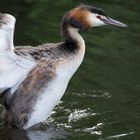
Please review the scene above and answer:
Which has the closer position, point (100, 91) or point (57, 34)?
point (100, 91)

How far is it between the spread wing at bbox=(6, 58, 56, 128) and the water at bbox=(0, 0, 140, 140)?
0.23 m

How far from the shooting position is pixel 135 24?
15281mm

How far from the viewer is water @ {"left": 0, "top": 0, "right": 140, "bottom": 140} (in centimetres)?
1007

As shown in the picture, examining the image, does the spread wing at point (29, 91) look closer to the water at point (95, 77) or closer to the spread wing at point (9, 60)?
the spread wing at point (9, 60)

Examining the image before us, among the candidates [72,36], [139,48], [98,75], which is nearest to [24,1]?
[139,48]

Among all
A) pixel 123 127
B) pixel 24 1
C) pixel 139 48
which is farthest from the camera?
pixel 24 1

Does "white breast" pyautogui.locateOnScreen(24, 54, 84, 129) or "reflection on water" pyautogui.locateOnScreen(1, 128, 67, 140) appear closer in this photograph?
"reflection on water" pyautogui.locateOnScreen(1, 128, 67, 140)

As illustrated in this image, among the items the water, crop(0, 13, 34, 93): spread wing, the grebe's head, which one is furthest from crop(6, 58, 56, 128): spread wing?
the grebe's head

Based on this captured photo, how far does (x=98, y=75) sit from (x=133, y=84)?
2.10 ft

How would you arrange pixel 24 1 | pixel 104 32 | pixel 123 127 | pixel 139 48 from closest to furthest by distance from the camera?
pixel 123 127
pixel 139 48
pixel 104 32
pixel 24 1

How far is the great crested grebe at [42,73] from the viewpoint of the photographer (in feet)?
32.9

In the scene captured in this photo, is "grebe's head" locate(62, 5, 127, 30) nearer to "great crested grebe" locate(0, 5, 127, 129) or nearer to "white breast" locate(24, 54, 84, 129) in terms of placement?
"great crested grebe" locate(0, 5, 127, 129)

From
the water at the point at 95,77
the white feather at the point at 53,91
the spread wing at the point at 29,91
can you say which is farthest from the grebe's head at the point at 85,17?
the water at the point at 95,77

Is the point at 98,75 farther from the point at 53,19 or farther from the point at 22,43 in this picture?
the point at 53,19
